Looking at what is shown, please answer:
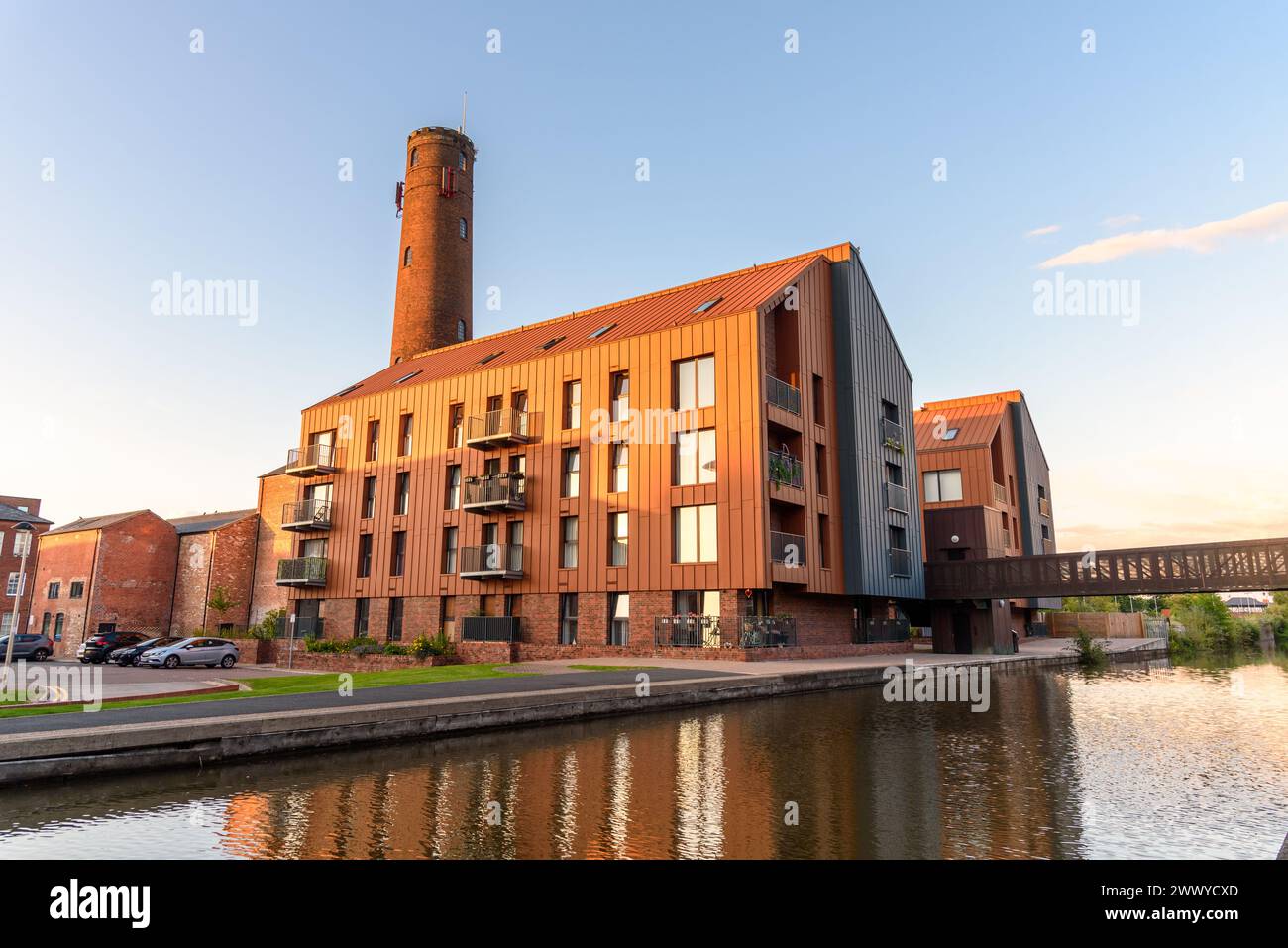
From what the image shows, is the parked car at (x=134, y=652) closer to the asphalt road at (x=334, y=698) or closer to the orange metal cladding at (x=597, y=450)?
the orange metal cladding at (x=597, y=450)

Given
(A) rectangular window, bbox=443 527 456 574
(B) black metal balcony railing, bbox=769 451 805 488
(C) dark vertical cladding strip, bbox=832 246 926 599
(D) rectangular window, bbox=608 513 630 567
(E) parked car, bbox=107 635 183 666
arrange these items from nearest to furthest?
(B) black metal balcony railing, bbox=769 451 805 488 < (D) rectangular window, bbox=608 513 630 567 < (C) dark vertical cladding strip, bbox=832 246 926 599 < (E) parked car, bbox=107 635 183 666 < (A) rectangular window, bbox=443 527 456 574

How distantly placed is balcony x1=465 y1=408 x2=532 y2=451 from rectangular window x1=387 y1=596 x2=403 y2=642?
8.47 metres

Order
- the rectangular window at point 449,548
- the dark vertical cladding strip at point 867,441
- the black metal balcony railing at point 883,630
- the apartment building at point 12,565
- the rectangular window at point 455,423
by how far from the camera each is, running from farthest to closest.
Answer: the apartment building at point 12,565, the rectangular window at point 455,423, the rectangular window at point 449,548, the black metal balcony railing at point 883,630, the dark vertical cladding strip at point 867,441

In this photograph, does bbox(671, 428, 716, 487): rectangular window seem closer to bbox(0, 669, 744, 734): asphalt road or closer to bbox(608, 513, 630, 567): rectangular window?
bbox(608, 513, 630, 567): rectangular window

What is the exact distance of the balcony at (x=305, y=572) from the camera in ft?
128

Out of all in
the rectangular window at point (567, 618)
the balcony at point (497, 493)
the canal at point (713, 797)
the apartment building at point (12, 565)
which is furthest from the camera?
the apartment building at point (12, 565)

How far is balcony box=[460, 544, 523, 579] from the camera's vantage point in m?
31.9

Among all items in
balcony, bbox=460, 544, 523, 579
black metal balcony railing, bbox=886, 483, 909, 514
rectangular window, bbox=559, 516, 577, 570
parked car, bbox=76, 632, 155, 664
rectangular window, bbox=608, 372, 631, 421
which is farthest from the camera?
parked car, bbox=76, 632, 155, 664

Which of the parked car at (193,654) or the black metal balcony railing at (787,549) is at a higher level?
the black metal balcony railing at (787,549)

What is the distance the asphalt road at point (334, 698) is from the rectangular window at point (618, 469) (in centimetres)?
1004

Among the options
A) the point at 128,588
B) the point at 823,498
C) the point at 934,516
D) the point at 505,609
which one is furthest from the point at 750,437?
the point at 128,588

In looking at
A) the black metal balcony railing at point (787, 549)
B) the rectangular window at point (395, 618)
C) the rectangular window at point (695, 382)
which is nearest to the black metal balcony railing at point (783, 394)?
the rectangular window at point (695, 382)

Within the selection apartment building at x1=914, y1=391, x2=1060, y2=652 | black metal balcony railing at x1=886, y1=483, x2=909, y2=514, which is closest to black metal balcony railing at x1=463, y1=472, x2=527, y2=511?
black metal balcony railing at x1=886, y1=483, x2=909, y2=514

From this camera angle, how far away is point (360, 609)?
37938 mm
